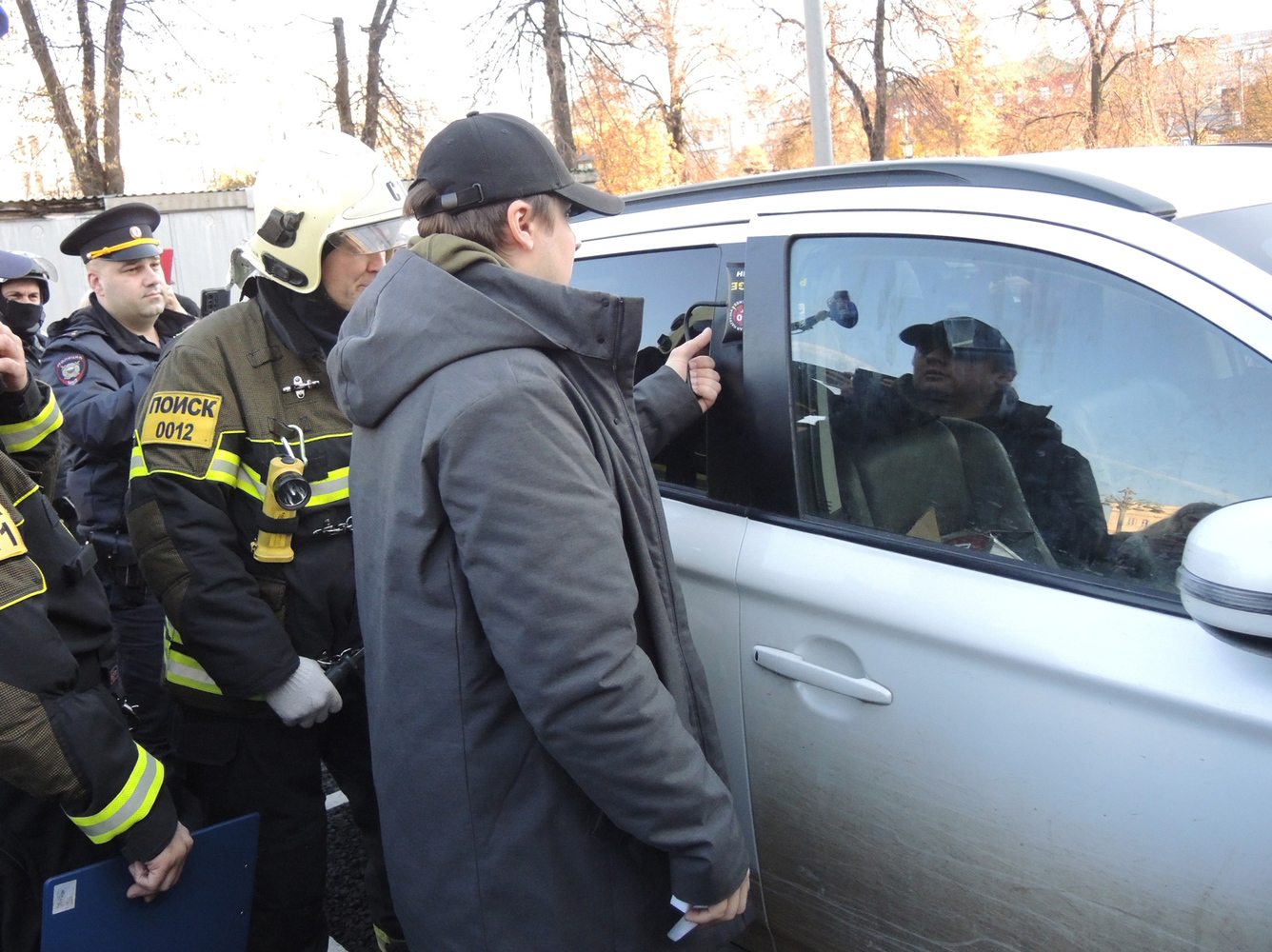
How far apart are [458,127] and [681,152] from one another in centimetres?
1814

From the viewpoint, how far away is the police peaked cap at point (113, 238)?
3479 millimetres

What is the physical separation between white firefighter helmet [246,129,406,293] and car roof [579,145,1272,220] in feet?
2.63

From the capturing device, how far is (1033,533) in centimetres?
159

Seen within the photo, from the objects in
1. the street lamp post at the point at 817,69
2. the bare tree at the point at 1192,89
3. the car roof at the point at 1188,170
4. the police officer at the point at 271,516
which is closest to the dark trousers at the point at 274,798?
the police officer at the point at 271,516

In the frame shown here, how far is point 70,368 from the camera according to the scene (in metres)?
3.33

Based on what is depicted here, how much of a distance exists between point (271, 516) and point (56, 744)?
61 centimetres

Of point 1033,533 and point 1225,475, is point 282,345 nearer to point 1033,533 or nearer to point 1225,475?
point 1033,533

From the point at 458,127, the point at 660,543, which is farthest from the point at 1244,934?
the point at 458,127

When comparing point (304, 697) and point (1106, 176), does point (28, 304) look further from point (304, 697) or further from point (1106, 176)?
point (1106, 176)

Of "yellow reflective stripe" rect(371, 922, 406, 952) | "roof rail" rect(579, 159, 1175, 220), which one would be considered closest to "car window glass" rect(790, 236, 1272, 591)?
"roof rail" rect(579, 159, 1175, 220)

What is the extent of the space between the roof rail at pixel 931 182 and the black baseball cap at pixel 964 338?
23cm

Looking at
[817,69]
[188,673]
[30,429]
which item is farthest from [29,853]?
[817,69]

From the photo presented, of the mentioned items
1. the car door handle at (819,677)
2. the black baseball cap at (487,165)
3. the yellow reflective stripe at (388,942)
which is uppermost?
the black baseball cap at (487,165)

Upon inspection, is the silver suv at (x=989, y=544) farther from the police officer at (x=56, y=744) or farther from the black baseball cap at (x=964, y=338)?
the police officer at (x=56, y=744)
